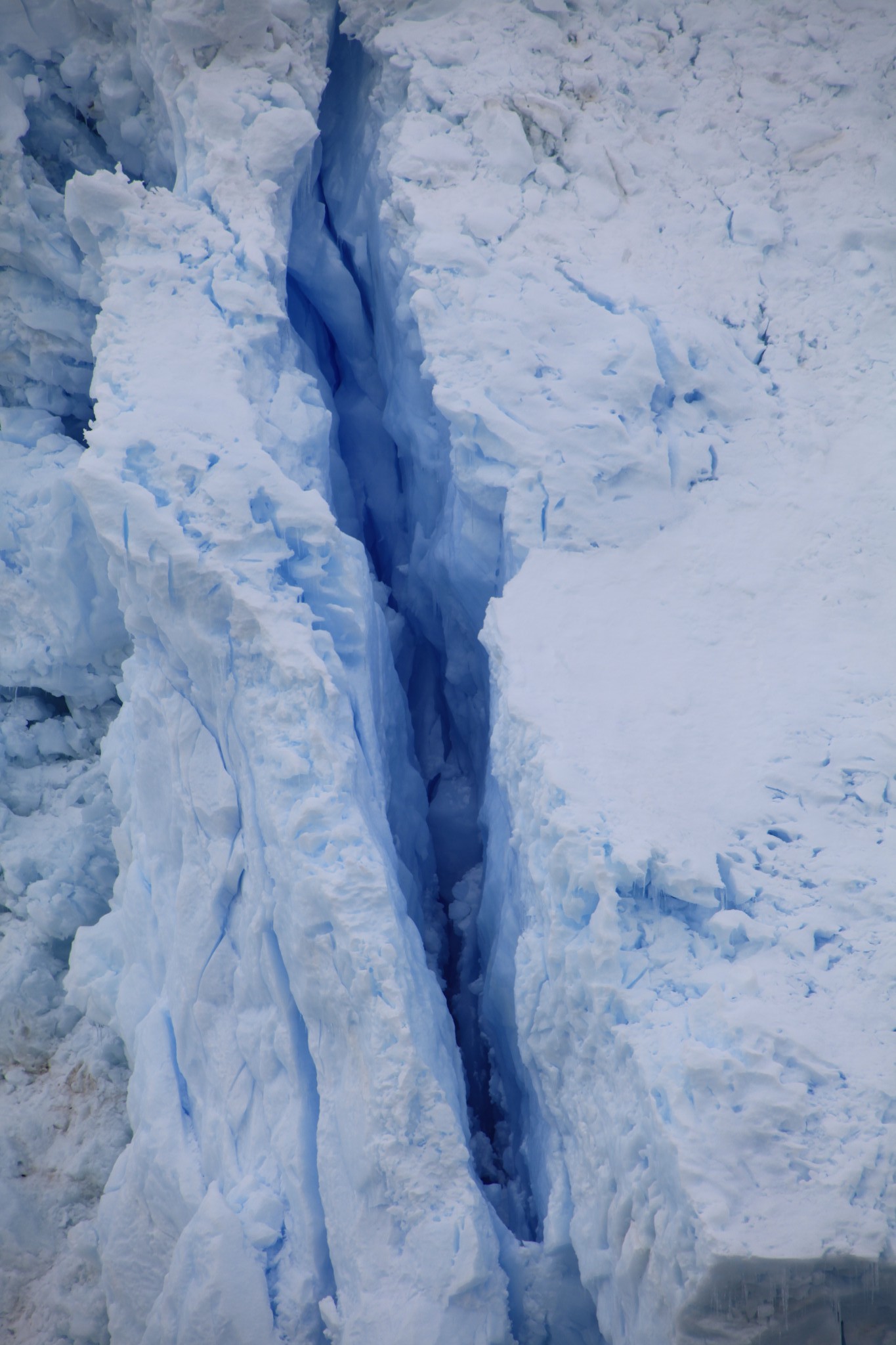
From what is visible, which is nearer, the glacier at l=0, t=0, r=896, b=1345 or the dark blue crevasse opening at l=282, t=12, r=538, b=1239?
the glacier at l=0, t=0, r=896, b=1345

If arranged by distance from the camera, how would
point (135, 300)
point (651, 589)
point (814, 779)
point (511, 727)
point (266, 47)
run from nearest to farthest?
point (814, 779), point (511, 727), point (651, 589), point (135, 300), point (266, 47)

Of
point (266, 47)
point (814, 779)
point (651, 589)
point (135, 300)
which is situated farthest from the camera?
point (266, 47)

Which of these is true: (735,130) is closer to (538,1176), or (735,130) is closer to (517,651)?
(517,651)

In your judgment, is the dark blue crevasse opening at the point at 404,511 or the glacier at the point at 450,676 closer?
the glacier at the point at 450,676

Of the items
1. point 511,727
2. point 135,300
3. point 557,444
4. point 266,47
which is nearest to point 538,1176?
point 511,727

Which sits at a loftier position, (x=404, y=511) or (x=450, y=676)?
(x=404, y=511)

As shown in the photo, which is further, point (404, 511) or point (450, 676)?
point (404, 511)

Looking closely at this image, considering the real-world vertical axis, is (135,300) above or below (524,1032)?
above

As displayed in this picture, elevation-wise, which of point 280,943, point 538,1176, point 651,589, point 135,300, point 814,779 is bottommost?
point 538,1176
